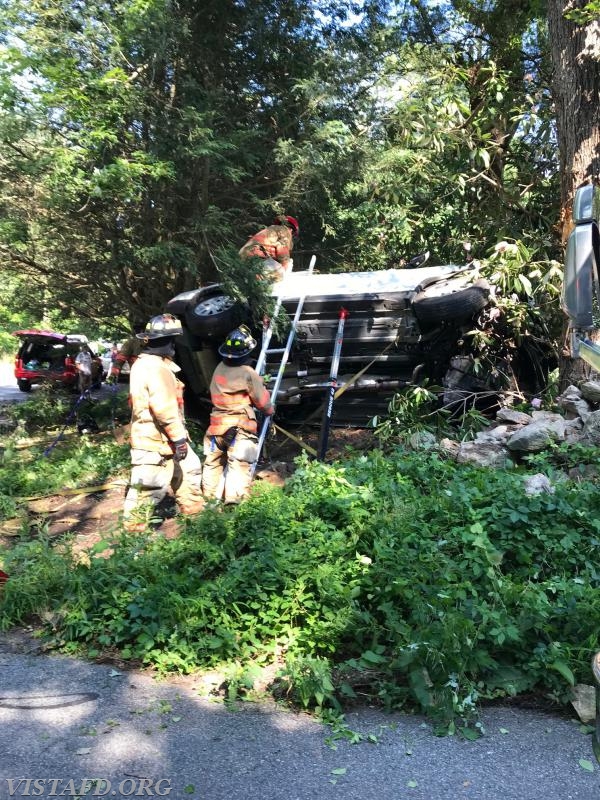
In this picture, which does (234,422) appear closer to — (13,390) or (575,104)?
(575,104)

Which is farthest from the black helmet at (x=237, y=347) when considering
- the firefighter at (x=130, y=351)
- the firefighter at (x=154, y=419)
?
the firefighter at (x=130, y=351)

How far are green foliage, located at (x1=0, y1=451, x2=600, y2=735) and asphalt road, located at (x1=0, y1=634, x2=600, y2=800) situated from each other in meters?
0.17

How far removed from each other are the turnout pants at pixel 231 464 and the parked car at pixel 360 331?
1.48m

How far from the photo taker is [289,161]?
27.2 feet

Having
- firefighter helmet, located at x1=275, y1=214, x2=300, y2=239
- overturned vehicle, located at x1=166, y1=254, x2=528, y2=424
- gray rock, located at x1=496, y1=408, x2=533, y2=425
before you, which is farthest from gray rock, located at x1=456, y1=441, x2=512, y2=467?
firefighter helmet, located at x1=275, y1=214, x2=300, y2=239

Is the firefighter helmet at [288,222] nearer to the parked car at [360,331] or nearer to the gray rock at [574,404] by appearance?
the parked car at [360,331]

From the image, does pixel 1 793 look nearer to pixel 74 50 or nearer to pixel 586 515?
pixel 586 515

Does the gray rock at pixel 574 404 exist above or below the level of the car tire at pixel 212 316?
below

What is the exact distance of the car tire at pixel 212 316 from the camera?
760 centimetres

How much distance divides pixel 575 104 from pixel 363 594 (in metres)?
5.84

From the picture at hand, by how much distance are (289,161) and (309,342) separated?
7.16 feet

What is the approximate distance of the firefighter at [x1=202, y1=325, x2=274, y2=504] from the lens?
19.9ft

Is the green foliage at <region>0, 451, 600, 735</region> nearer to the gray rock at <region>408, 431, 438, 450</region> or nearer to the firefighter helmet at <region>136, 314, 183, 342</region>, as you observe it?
the gray rock at <region>408, 431, 438, 450</region>

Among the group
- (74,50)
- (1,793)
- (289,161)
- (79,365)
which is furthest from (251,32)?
(1,793)
